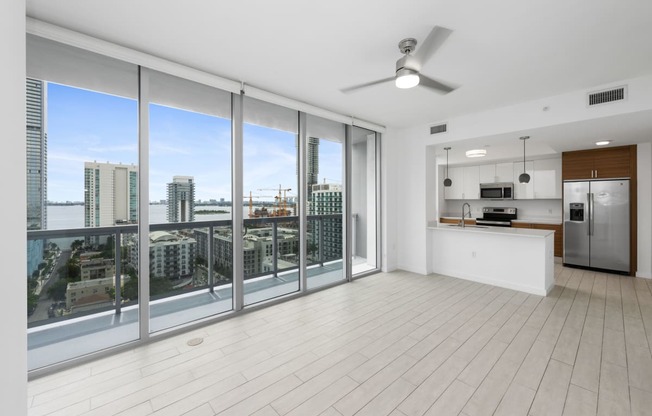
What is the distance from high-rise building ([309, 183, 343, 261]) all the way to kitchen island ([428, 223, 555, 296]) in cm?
186

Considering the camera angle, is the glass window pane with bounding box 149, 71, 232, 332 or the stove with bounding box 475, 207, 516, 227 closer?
Result: the glass window pane with bounding box 149, 71, 232, 332

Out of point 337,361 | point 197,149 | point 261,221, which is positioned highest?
point 197,149

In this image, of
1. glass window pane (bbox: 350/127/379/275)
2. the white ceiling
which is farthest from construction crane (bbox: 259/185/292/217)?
glass window pane (bbox: 350/127/379/275)

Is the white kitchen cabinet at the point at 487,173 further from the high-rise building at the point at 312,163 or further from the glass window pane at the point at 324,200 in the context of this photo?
the high-rise building at the point at 312,163

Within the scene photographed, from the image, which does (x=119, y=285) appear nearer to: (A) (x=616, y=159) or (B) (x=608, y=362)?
(B) (x=608, y=362)

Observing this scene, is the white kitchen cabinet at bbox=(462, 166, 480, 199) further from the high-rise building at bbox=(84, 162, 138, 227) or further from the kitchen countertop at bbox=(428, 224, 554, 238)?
the high-rise building at bbox=(84, 162, 138, 227)

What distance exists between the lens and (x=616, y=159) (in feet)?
17.0

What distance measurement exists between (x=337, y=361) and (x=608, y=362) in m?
2.34

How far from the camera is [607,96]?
3305 millimetres

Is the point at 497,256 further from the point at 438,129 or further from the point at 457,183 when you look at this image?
the point at 457,183

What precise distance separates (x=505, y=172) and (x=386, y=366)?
21.9 feet

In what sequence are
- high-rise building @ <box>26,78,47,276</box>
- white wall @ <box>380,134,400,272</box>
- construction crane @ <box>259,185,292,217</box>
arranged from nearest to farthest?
1. high-rise building @ <box>26,78,47,276</box>
2. construction crane @ <box>259,185,292,217</box>
3. white wall @ <box>380,134,400,272</box>

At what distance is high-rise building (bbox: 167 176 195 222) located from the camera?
3.10 meters

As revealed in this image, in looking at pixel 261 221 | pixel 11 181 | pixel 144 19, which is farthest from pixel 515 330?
pixel 144 19
